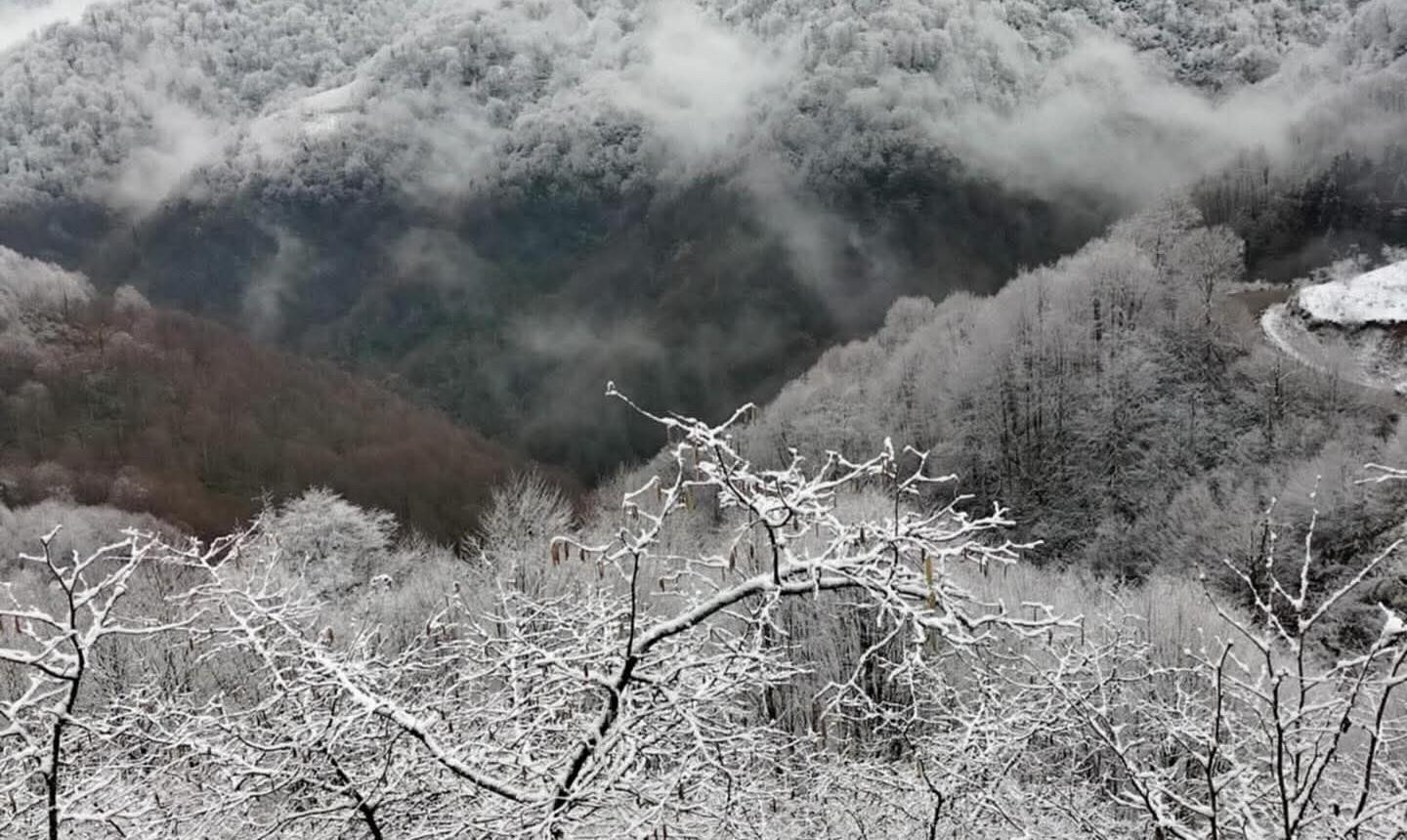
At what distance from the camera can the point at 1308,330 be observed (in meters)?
61.1

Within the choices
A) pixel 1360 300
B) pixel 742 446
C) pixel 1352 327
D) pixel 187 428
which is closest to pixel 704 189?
pixel 187 428

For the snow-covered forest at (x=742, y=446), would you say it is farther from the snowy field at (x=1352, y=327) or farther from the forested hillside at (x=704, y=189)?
the forested hillside at (x=704, y=189)

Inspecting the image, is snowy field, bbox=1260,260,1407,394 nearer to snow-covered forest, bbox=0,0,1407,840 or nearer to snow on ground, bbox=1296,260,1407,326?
snow on ground, bbox=1296,260,1407,326

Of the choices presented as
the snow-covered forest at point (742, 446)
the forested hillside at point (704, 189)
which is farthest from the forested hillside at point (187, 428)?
the forested hillside at point (704, 189)

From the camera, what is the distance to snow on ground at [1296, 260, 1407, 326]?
58.9 meters

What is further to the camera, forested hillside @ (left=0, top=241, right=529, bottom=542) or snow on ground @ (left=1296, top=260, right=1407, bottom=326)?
forested hillside @ (left=0, top=241, right=529, bottom=542)

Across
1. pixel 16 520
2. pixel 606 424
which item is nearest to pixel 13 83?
pixel 606 424

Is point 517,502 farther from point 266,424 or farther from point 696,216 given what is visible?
point 696,216

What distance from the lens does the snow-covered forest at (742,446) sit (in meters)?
2.88

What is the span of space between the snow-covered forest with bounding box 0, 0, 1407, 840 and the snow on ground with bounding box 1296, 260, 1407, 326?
0.58 meters

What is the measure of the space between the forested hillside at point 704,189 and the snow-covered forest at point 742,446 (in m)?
0.96

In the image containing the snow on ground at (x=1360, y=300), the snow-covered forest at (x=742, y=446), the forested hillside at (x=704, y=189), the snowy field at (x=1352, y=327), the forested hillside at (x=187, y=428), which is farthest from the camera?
the forested hillside at (x=704, y=189)

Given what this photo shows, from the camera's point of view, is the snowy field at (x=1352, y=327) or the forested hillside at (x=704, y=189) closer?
the snowy field at (x=1352, y=327)

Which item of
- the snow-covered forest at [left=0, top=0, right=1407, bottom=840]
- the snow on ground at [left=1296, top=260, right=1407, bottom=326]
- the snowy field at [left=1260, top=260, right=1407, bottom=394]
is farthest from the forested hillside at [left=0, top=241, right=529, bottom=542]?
the snow on ground at [left=1296, top=260, right=1407, bottom=326]
